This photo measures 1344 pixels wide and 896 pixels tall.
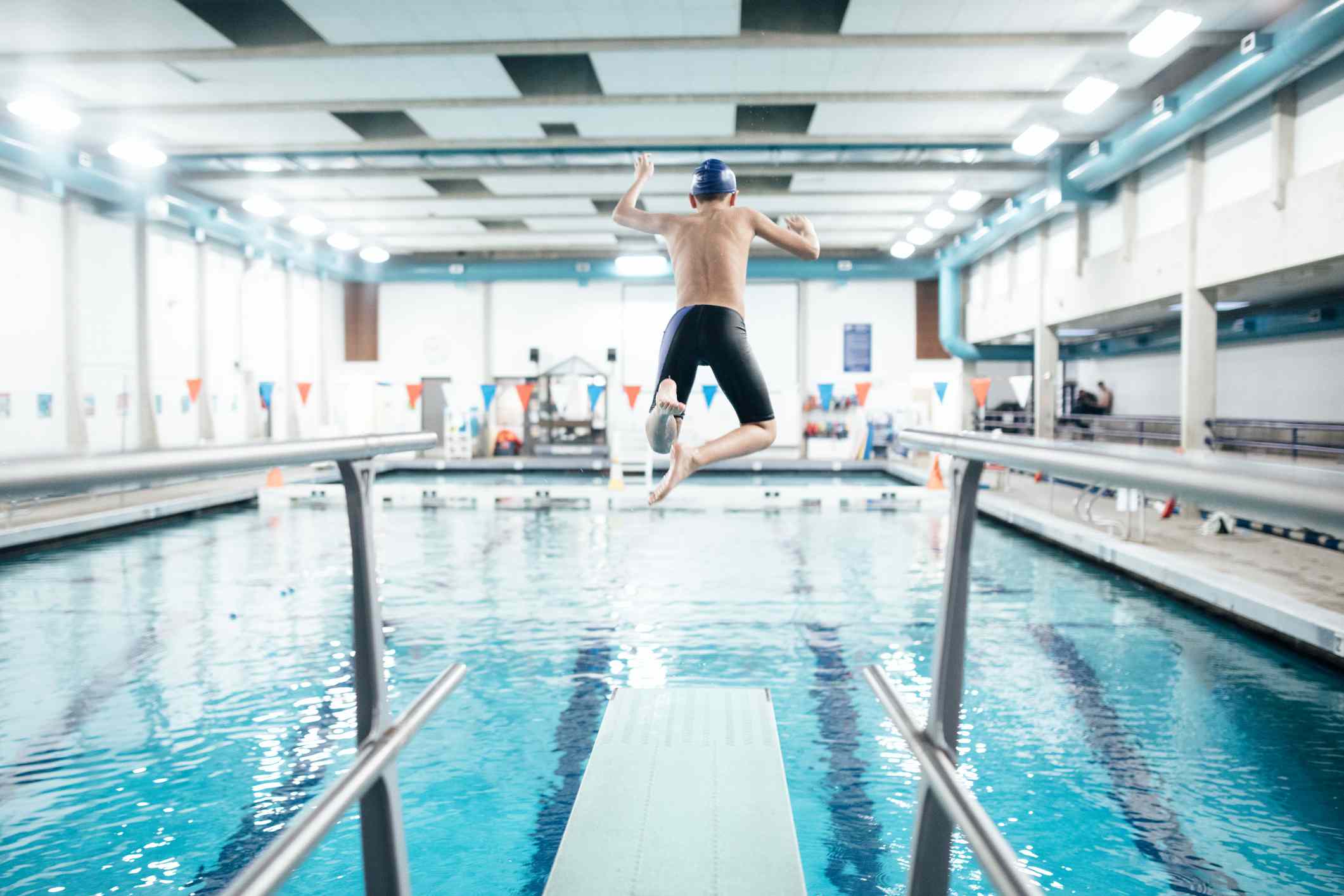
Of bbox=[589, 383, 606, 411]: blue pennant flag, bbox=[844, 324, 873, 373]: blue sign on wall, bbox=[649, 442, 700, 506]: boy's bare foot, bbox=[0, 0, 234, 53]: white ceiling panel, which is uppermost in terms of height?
bbox=[0, 0, 234, 53]: white ceiling panel

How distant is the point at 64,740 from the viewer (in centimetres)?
391

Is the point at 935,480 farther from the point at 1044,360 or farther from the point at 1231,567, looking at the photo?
the point at 1231,567

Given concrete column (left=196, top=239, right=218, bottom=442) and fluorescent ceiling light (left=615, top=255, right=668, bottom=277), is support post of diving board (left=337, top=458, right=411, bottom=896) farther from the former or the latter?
fluorescent ceiling light (left=615, top=255, right=668, bottom=277)

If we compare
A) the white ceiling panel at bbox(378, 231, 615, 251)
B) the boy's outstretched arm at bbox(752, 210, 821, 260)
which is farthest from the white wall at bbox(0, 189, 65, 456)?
the boy's outstretched arm at bbox(752, 210, 821, 260)

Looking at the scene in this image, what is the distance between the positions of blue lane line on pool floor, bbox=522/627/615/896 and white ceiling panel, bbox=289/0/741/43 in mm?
4999

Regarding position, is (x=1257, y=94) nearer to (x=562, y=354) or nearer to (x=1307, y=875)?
(x=1307, y=875)

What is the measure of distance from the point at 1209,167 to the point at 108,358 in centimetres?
1394

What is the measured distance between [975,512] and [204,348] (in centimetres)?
1523

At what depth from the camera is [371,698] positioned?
71.2 inches

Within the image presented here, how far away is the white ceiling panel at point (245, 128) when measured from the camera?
32.7 ft

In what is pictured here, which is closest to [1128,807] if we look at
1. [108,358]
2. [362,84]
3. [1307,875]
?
[1307,875]

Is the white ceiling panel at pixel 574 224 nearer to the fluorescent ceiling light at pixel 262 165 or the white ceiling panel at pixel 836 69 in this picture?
the fluorescent ceiling light at pixel 262 165

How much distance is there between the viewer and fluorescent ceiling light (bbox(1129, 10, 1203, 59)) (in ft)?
22.5

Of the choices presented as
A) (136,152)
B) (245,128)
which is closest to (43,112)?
(136,152)
